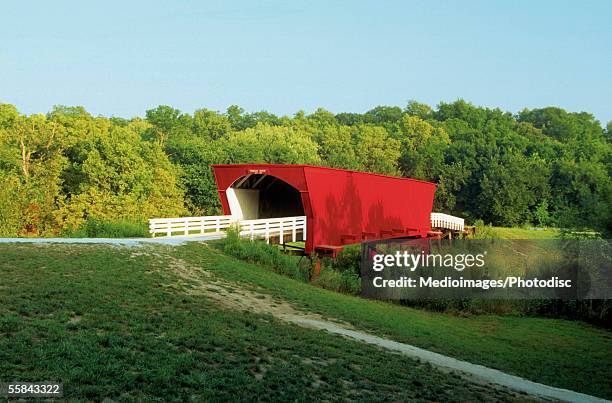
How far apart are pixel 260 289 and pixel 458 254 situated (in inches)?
495

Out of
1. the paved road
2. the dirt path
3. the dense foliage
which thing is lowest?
the dirt path

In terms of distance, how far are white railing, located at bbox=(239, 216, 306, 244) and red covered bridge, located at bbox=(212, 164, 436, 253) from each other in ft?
2.18

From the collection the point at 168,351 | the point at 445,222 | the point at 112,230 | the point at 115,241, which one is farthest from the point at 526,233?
the point at 168,351

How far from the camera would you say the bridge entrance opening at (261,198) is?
26.1m

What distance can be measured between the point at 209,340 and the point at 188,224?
1290 cm

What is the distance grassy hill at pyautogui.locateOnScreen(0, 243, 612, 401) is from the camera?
7715 mm

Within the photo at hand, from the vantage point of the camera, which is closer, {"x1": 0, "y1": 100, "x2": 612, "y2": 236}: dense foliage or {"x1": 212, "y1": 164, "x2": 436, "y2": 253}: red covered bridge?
{"x1": 212, "y1": 164, "x2": 436, "y2": 253}: red covered bridge

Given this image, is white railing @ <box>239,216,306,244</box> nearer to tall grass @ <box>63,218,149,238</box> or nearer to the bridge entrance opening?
the bridge entrance opening

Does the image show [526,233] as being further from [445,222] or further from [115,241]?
[115,241]

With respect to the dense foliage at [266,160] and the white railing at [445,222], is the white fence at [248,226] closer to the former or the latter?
the dense foliage at [266,160]

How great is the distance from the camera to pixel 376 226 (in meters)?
27.0

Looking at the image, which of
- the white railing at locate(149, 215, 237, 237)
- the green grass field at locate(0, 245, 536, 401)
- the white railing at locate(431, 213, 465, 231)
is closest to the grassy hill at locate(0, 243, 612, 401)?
the green grass field at locate(0, 245, 536, 401)

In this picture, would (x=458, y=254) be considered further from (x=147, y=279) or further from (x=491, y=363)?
(x=147, y=279)

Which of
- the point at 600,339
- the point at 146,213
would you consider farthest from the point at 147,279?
the point at 146,213
